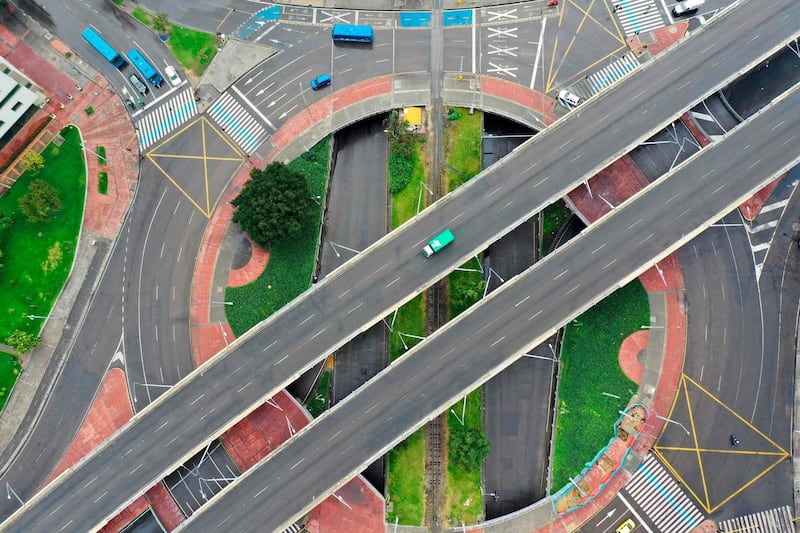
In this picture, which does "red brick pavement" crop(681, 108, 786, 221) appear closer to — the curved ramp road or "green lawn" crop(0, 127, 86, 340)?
the curved ramp road

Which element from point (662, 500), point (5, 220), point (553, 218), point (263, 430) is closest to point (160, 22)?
point (5, 220)

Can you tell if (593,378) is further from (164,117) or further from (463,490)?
(164,117)

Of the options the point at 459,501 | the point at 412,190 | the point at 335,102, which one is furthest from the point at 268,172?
the point at 459,501

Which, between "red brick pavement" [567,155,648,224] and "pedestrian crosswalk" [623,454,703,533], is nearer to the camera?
"pedestrian crosswalk" [623,454,703,533]

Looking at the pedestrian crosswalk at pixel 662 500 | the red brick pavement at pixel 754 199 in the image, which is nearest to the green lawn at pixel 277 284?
the pedestrian crosswalk at pixel 662 500

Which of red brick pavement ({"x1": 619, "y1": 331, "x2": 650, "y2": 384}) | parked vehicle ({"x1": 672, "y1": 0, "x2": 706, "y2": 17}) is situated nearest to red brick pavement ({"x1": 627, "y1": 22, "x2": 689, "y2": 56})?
parked vehicle ({"x1": 672, "y1": 0, "x2": 706, "y2": 17})

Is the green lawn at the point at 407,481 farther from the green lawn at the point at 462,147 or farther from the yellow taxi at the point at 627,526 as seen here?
the green lawn at the point at 462,147

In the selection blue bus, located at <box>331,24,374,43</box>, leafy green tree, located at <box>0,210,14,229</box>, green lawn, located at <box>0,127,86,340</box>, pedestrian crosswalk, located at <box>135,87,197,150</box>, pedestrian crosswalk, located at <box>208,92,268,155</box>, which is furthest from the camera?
pedestrian crosswalk, located at <box>135,87,197,150</box>
